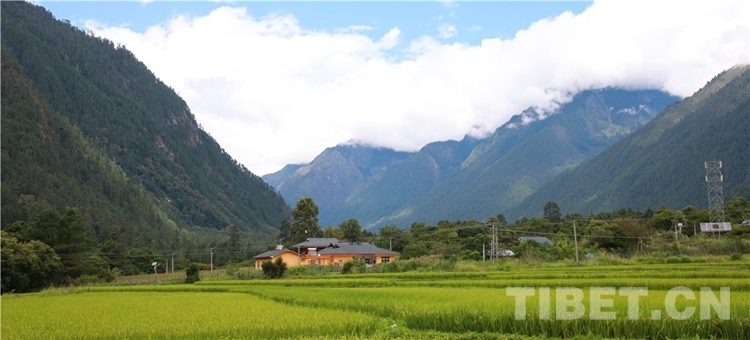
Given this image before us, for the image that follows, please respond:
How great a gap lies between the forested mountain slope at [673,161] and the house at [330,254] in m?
74.7

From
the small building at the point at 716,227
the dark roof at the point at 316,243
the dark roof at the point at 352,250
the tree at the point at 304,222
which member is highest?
the tree at the point at 304,222

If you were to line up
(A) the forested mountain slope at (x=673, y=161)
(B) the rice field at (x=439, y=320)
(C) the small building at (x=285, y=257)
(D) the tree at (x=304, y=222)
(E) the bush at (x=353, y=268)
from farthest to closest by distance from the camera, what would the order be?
(A) the forested mountain slope at (x=673, y=161)
(D) the tree at (x=304, y=222)
(C) the small building at (x=285, y=257)
(E) the bush at (x=353, y=268)
(B) the rice field at (x=439, y=320)

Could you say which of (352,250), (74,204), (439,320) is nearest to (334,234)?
(352,250)

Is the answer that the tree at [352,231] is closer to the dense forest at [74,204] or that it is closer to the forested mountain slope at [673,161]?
the dense forest at [74,204]

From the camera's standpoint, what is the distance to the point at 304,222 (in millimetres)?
107688

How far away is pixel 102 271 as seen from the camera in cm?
6475

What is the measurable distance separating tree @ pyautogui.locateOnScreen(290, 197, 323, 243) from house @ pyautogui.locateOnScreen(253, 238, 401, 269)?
65.5 feet

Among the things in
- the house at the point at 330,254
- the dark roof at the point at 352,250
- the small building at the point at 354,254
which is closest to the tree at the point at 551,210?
the house at the point at 330,254

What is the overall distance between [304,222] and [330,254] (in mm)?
30481

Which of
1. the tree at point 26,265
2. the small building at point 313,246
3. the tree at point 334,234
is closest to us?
the tree at point 26,265

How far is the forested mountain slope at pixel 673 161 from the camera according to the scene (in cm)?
12425

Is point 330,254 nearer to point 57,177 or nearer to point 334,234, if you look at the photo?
point 334,234

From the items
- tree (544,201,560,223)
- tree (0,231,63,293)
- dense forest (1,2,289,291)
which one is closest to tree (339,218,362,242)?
dense forest (1,2,289,291)

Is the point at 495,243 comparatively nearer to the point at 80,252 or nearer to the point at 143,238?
the point at 80,252
